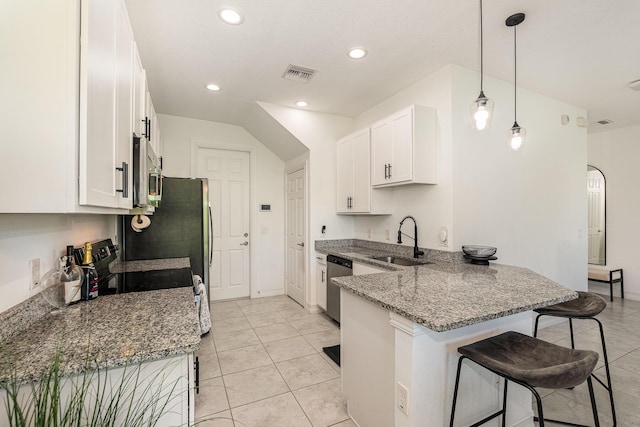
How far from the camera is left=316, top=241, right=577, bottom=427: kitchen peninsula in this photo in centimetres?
133

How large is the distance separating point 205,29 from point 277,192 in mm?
2785

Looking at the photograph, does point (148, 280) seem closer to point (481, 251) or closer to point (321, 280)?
point (321, 280)

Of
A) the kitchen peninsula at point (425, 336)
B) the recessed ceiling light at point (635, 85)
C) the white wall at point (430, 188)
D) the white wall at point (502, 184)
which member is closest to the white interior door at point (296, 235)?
the white wall at point (502, 184)

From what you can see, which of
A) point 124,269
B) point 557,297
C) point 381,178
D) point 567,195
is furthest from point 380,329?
point 567,195

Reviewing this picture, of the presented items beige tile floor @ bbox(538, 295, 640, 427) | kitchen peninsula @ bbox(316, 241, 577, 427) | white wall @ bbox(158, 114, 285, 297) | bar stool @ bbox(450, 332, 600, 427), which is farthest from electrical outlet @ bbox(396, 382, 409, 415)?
white wall @ bbox(158, 114, 285, 297)

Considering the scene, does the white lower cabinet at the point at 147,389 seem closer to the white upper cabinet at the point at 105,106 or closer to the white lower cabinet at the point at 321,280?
the white upper cabinet at the point at 105,106

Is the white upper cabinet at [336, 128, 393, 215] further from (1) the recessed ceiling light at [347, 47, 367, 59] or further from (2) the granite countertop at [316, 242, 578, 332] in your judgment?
(2) the granite countertop at [316, 242, 578, 332]

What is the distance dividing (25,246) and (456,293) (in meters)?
2.07

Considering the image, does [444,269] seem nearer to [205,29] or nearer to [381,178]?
[381,178]

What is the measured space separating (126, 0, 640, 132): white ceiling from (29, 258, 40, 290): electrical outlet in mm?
1668

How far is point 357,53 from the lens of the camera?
2.47 m

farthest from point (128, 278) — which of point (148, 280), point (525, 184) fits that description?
point (525, 184)

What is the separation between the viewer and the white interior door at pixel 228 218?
14.3 ft

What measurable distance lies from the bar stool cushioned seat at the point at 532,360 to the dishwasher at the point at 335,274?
5.99ft
